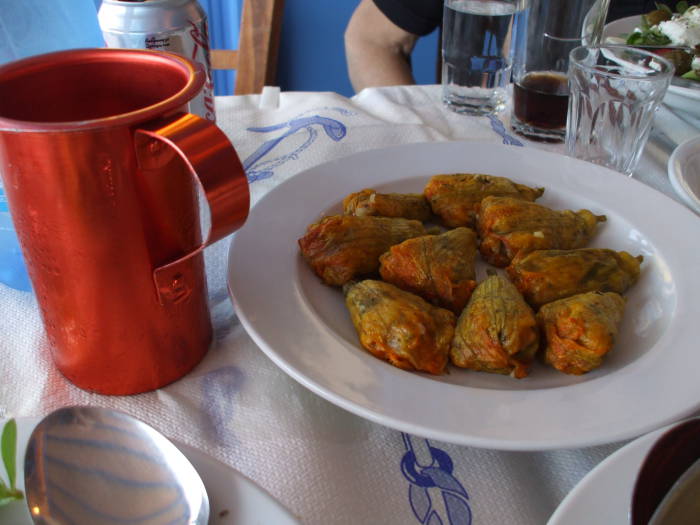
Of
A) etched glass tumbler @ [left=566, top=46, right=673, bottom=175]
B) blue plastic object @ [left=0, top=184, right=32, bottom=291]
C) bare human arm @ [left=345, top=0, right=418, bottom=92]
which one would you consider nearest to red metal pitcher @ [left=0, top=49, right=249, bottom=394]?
blue plastic object @ [left=0, top=184, right=32, bottom=291]

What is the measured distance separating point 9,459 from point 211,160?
7.1 inches

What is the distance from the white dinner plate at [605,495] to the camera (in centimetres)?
30

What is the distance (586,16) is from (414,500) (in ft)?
2.37

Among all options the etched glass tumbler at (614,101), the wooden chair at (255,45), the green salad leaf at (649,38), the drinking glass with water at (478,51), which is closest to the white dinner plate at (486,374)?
the etched glass tumbler at (614,101)

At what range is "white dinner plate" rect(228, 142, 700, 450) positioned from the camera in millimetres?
365

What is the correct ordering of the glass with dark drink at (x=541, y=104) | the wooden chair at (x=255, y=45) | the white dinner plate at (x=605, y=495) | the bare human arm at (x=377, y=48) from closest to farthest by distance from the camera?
the white dinner plate at (x=605, y=495), the glass with dark drink at (x=541, y=104), the wooden chair at (x=255, y=45), the bare human arm at (x=377, y=48)

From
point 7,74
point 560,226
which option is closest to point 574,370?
point 560,226

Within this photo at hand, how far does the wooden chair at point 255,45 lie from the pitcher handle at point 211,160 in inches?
38.4

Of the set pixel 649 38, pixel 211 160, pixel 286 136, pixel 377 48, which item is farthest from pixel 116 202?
pixel 377 48

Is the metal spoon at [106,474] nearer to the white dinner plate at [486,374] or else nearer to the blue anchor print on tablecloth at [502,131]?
the white dinner plate at [486,374]

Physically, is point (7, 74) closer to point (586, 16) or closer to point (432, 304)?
point (432, 304)

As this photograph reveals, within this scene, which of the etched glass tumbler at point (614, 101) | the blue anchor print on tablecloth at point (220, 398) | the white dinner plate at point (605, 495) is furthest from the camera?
the etched glass tumbler at point (614, 101)

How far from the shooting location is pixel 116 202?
35 cm

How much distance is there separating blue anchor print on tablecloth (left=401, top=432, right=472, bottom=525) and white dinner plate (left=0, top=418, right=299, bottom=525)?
4.3 inches
